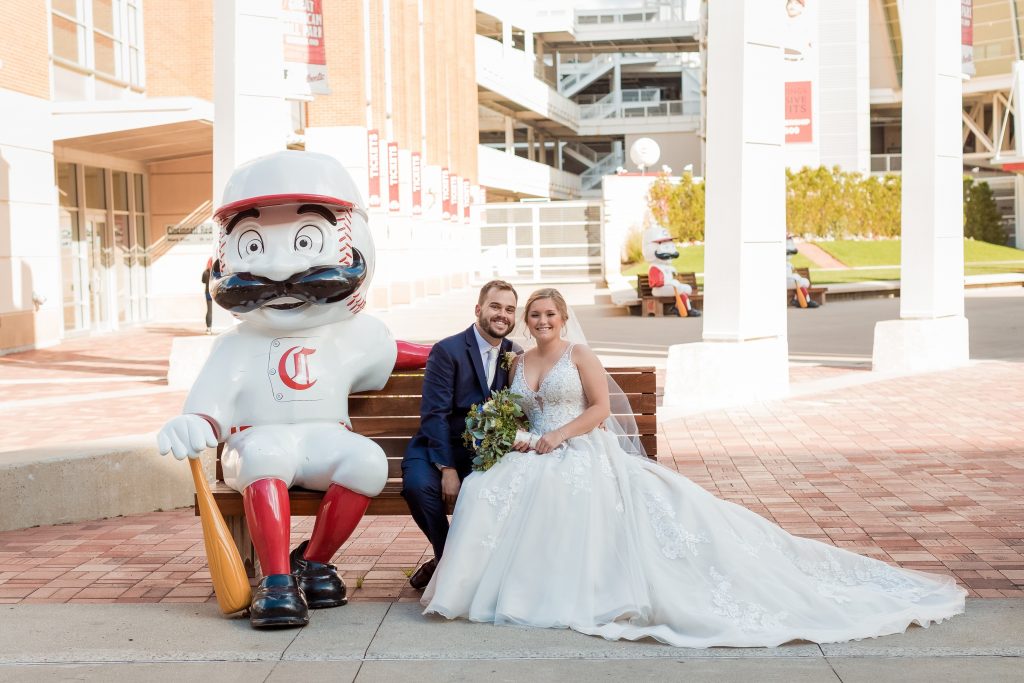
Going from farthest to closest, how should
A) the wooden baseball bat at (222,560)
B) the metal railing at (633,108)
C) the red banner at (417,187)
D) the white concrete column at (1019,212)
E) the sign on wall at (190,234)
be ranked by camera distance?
the metal railing at (633,108) < the white concrete column at (1019,212) < the red banner at (417,187) < the sign on wall at (190,234) < the wooden baseball bat at (222,560)

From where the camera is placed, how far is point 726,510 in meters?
5.45

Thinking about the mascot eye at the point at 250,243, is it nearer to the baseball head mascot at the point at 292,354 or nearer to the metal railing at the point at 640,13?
the baseball head mascot at the point at 292,354

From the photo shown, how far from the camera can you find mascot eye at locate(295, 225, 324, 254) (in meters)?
5.62

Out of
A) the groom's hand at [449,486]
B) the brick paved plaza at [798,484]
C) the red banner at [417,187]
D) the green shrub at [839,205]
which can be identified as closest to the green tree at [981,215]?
the green shrub at [839,205]

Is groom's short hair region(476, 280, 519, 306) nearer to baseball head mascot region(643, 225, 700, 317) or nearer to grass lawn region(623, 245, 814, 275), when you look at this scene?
baseball head mascot region(643, 225, 700, 317)

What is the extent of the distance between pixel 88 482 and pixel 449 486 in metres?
2.90

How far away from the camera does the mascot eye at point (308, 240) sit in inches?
221

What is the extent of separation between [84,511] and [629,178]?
3110 cm

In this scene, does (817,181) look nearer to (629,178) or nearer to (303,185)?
(629,178)

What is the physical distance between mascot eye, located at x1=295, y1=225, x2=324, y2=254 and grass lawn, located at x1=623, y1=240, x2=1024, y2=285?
92.9 feet

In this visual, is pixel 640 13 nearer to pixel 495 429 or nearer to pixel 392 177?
pixel 392 177

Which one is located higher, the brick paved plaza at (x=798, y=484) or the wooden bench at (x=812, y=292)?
the wooden bench at (x=812, y=292)

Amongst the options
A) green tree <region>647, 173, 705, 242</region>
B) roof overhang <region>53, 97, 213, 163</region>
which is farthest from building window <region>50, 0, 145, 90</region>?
green tree <region>647, 173, 705, 242</region>

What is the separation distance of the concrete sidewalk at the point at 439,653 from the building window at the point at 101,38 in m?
19.9
